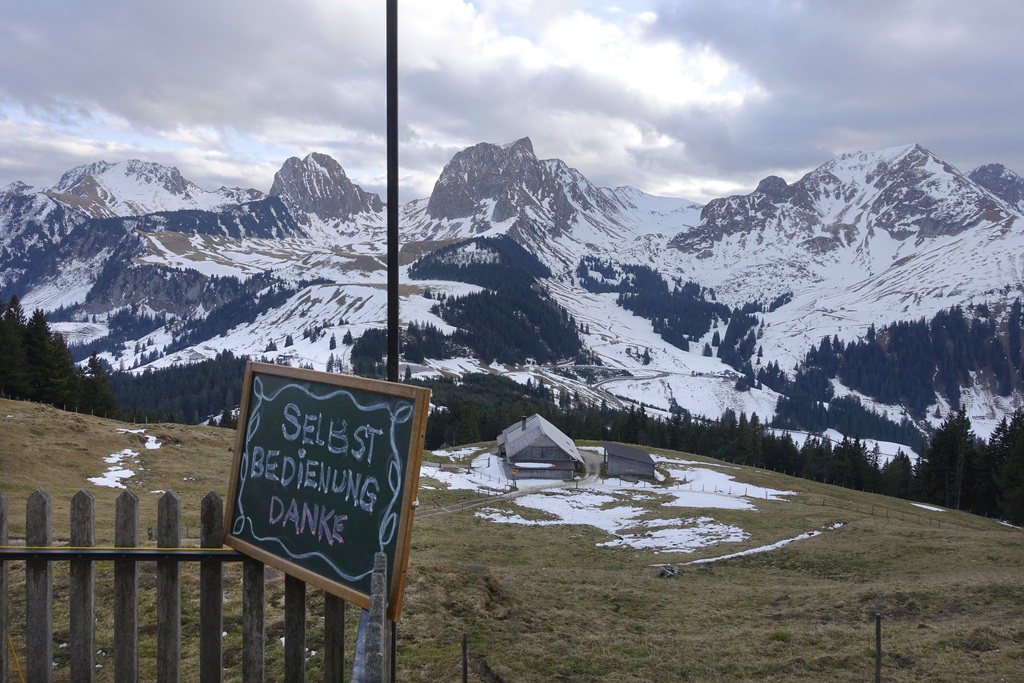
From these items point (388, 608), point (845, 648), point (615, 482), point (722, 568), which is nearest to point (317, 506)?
point (388, 608)

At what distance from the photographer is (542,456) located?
70.9m

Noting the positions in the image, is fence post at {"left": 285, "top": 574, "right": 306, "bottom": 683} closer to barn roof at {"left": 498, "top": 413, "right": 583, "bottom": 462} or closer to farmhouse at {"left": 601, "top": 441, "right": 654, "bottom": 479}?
farmhouse at {"left": 601, "top": 441, "right": 654, "bottom": 479}

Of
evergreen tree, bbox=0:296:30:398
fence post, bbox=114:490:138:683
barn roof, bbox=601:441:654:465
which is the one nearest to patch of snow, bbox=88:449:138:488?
evergreen tree, bbox=0:296:30:398

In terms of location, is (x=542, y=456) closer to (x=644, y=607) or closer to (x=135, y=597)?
(x=644, y=607)

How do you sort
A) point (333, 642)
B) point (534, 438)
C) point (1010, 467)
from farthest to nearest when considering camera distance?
point (534, 438), point (1010, 467), point (333, 642)

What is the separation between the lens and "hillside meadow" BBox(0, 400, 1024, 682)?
9.91 m

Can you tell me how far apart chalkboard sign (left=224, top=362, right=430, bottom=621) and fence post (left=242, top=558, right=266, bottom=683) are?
0.86ft

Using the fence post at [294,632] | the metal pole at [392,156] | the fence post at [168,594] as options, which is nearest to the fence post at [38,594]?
the fence post at [168,594]

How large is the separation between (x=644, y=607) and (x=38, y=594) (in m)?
14.1

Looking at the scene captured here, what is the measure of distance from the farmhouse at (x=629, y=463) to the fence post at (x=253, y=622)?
2577 inches

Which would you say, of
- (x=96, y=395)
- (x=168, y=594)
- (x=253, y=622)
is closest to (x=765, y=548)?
(x=253, y=622)

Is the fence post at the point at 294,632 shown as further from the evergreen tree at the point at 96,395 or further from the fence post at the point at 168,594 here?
the evergreen tree at the point at 96,395

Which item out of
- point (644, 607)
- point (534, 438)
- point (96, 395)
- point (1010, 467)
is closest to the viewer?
point (644, 607)

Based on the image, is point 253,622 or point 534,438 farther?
point 534,438
